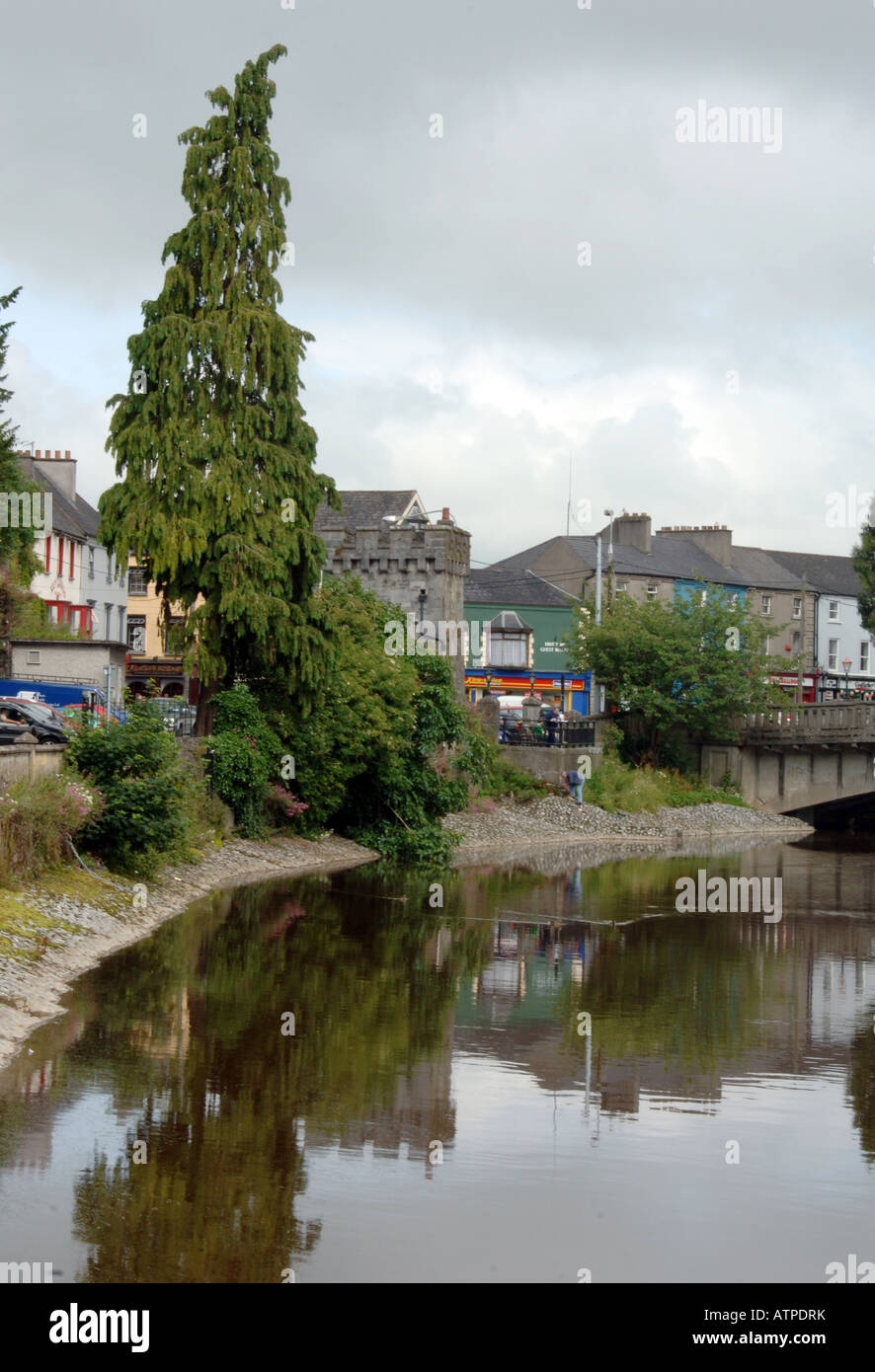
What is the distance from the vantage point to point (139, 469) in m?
36.6

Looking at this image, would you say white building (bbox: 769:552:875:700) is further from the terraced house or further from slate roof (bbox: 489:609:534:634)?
slate roof (bbox: 489:609:534:634)

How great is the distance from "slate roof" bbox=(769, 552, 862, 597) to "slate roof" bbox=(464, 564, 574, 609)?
20.8m

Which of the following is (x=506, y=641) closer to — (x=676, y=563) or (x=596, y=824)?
(x=676, y=563)

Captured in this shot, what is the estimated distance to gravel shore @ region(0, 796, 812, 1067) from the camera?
19406 millimetres

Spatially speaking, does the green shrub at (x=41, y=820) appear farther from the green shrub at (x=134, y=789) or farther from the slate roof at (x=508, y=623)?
the slate roof at (x=508, y=623)

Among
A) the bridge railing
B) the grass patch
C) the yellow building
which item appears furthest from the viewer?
the yellow building

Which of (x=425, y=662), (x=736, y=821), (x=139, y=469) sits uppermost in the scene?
(x=139, y=469)

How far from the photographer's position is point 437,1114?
14.6 meters

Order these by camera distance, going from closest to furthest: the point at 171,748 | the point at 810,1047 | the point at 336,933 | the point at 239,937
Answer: the point at 810,1047 < the point at 239,937 < the point at 336,933 < the point at 171,748

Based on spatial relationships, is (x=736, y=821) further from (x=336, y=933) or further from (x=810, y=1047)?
(x=810, y=1047)

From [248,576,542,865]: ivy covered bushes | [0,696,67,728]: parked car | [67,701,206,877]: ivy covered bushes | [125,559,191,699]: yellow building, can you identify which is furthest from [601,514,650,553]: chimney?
[67,701,206,877]: ivy covered bushes

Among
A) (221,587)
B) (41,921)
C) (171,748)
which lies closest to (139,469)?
(221,587)

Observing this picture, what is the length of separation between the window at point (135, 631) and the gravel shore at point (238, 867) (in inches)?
1338
